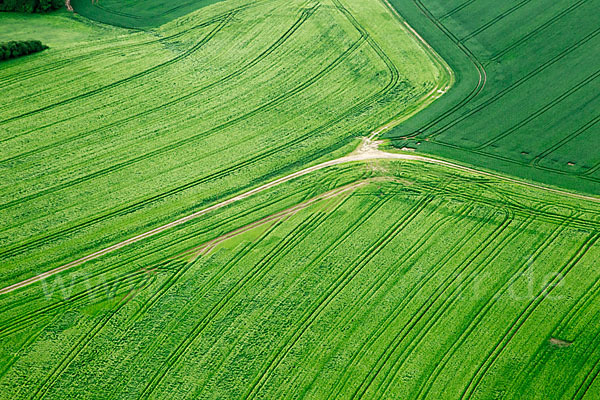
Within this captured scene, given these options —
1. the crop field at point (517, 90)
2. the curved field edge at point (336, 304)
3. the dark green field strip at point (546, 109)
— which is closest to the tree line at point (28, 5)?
the crop field at point (517, 90)

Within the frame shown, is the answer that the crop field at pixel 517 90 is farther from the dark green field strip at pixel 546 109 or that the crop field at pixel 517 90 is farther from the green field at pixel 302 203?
the green field at pixel 302 203

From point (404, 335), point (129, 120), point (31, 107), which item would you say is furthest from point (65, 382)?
point (31, 107)

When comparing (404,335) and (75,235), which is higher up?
(404,335)

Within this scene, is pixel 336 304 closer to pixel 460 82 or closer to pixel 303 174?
pixel 303 174

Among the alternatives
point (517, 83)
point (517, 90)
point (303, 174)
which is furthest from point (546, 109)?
point (303, 174)

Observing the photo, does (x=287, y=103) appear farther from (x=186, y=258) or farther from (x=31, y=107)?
(x=31, y=107)

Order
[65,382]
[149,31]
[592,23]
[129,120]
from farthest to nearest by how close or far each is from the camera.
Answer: [149,31] < [592,23] < [129,120] < [65,382]

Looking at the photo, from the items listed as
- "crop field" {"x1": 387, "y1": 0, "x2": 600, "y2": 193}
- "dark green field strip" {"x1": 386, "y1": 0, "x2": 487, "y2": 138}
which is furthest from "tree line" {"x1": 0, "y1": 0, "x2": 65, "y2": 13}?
"dark green field strip" {"x1": 386, "y1": 0, "x2": 487, "y2": 138}
